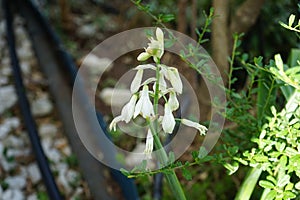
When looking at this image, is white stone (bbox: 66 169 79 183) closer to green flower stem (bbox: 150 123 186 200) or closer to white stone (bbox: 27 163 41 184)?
white stone (bbox: 27 163 41 184)

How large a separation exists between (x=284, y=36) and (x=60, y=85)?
0.94 metres

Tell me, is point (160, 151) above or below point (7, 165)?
above

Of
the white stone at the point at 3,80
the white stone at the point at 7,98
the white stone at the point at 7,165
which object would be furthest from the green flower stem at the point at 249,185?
the white stone at the point at 3,80

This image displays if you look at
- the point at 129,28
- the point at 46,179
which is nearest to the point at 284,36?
the point at 129,28

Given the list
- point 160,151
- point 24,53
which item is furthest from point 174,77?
point 24,53

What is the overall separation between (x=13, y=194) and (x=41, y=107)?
0.48 meters

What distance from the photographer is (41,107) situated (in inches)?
79.9

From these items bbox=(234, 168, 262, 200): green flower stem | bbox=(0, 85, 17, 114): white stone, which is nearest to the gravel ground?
bbox=(0, 85, 17, 114): white stone

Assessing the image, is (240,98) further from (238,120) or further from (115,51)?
(115,51)

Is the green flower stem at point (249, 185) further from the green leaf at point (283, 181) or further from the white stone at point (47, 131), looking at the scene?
the white stone at point (47, 131)

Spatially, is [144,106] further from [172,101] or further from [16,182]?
[16,182]

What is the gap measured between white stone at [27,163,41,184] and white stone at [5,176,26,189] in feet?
0.10

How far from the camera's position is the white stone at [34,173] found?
5.71ft

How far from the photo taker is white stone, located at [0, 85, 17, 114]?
2006mm
